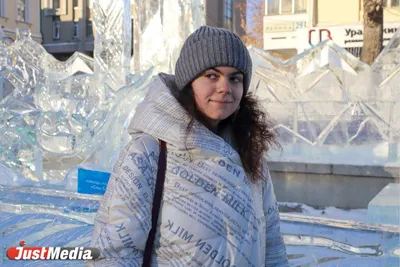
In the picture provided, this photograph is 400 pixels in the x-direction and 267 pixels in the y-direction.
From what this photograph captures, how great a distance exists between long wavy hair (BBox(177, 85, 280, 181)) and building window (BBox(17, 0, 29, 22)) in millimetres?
33120

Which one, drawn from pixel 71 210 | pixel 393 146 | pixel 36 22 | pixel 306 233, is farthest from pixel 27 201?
pixel 36 22

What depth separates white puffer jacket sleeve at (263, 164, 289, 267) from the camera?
178 cm

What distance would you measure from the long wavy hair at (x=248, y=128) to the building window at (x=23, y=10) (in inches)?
1304

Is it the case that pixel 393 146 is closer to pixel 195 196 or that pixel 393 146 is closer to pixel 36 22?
pixel 195 196

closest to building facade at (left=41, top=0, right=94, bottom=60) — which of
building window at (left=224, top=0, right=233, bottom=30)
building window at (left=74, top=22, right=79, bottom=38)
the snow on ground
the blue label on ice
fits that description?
building window at (left=74, top=22, right=79, bottom=38)

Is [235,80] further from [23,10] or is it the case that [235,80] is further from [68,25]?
[68,25]

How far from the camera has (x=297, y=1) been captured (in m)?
23.6

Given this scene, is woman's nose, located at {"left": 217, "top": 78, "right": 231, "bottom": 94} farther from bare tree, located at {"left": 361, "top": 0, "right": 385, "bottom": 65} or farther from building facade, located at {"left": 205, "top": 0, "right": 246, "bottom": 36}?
building facade, located at {"left": 205, "top": 0, "right": 246, "bottom": 36}

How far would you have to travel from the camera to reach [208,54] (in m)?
1.57

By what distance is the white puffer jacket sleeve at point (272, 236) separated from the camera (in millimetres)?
1775

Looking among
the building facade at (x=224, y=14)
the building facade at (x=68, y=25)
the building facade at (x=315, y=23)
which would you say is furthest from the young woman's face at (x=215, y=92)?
the building facade at (x=224, y=14)

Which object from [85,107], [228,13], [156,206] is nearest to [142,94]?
[85,107]

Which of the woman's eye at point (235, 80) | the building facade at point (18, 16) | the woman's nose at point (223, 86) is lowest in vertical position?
the woman's nose at point (223, 86)

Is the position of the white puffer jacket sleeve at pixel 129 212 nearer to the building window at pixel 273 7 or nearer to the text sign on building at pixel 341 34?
the text sign on building at pixel 341 34
